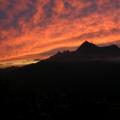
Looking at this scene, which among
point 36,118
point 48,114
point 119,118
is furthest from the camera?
point 48,114

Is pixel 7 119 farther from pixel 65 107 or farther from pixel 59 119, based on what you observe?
pixel 65 107

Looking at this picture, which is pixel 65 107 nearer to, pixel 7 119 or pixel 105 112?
pixel 105 112

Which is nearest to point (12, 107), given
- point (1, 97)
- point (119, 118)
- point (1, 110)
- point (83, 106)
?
point (1, 97)

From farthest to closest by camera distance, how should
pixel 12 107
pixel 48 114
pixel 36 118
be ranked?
1. pixel 12 107
2. pixel 48 114
3. pixel 36 118

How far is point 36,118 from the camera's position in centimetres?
16288

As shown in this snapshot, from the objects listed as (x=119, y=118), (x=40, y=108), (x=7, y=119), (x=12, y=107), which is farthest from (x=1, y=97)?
(x=119, y=118)

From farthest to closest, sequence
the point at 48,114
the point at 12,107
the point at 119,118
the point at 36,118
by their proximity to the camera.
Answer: the point at 12,107, the point at 48,114, the point at 36,118, the point at 119,118

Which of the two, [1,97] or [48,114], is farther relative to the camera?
[1,97]

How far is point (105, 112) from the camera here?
6870 inches

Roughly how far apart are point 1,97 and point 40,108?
21.3 meters

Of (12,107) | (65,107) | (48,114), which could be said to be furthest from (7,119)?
(65,107)

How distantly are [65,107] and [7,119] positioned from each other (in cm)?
5312

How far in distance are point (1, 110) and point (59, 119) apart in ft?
92.4

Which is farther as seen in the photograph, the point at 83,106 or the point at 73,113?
the point at 83,106
